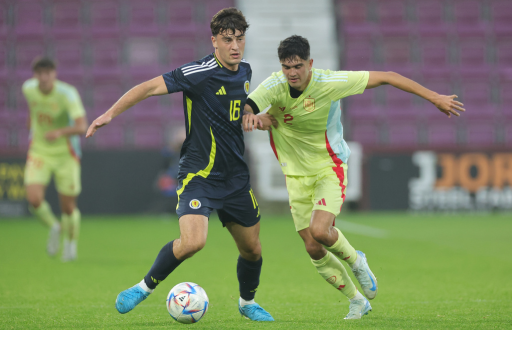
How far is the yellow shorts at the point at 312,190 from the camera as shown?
5.02m

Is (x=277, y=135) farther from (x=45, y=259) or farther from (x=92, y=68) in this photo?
(x=92, y=68)

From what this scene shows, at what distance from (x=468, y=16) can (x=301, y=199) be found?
1509cm

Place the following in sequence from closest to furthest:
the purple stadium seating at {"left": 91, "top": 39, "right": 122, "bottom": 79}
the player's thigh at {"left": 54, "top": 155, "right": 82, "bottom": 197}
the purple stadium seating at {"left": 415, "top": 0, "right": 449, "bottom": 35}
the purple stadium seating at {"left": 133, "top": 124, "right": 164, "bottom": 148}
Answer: the player's thigh at {"left": 54, "top": 155, "right": 82, "bottom": 197}, the purple stadium seating at {"left": 133, "top": 124, "right": 164, "bottom": 148}, the purple stadium seating at {"left": 91, "top": 39, "right": 122, "bottom": 79}, the purple stadium seating at {"left": 415, "top": 0, "right": 449, "bottom": 35}

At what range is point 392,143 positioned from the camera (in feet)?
58.9

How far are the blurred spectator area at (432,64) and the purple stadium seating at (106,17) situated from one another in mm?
5966

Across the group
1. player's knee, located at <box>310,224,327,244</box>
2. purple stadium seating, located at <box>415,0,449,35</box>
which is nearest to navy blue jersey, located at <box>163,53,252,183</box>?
player's knee, located at <box>310,224,327,244</box>

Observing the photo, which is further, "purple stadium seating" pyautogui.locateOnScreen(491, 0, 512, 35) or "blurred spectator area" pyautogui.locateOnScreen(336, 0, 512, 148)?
"purple stadium seating" pyautogui.locateOnScreen(491, 0, 512, 35)

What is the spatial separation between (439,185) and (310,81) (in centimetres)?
1154

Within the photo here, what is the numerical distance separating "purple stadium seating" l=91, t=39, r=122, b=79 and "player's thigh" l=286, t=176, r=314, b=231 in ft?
45.2

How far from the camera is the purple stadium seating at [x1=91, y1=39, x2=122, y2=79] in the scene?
18.2 m

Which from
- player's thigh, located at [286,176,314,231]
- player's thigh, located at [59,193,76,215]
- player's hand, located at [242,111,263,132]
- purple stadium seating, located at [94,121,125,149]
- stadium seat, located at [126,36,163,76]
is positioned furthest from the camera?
stadium seat, located at [126,36,163,76]

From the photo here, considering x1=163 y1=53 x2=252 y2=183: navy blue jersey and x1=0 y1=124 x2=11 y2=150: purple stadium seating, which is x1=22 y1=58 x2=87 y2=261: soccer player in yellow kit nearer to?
x1=163 y1=53 x2=252 y2=183: navy blue jersey
